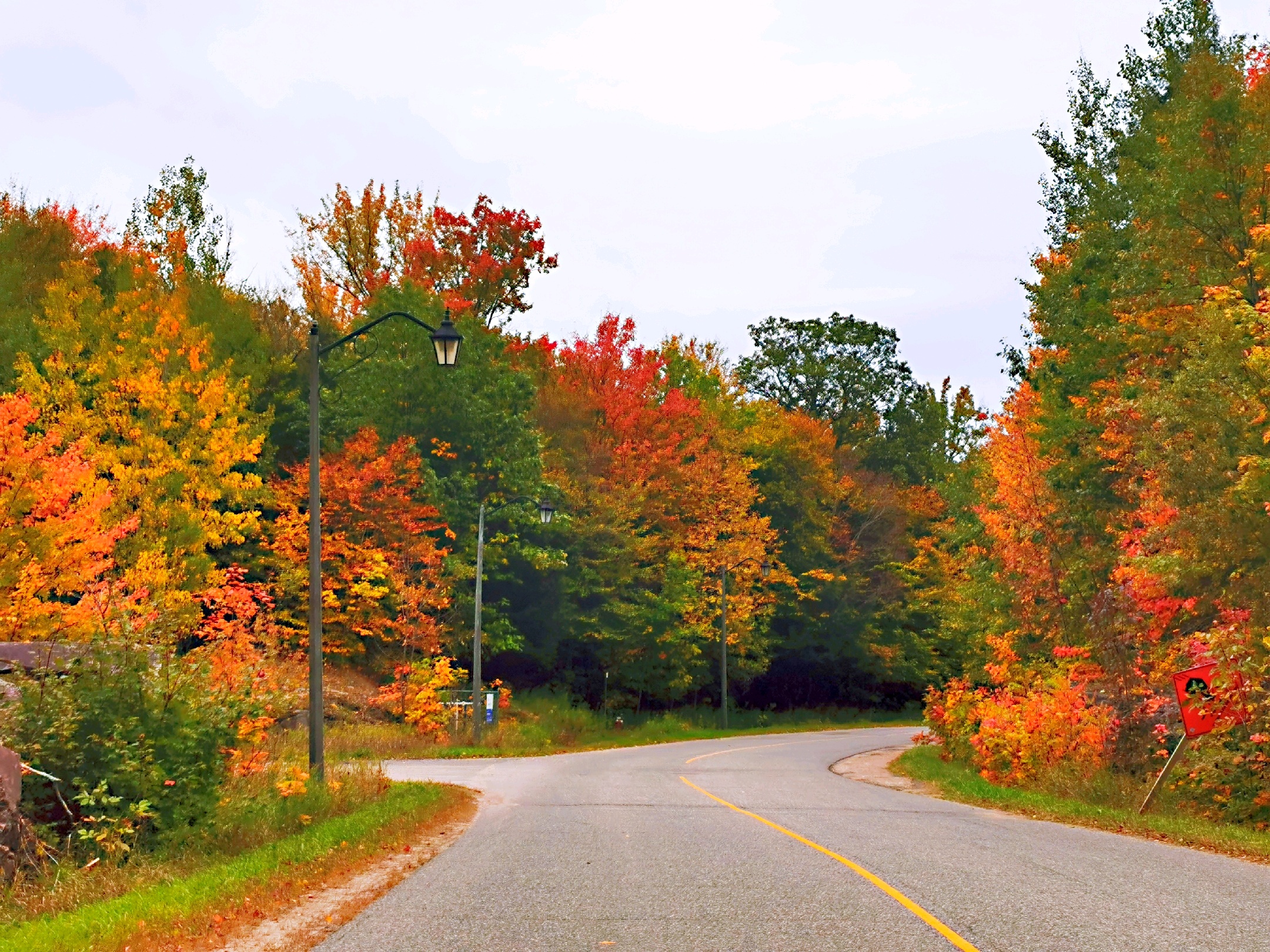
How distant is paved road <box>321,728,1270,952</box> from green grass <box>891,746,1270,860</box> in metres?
0.79

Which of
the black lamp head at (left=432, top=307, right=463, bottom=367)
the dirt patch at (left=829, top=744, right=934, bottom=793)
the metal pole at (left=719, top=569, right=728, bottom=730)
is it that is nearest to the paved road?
the dirt patch at (left=829, top=744, right=934, bottom=793)

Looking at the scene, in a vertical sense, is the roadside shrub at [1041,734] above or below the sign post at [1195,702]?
below

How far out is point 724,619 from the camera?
2078 inches

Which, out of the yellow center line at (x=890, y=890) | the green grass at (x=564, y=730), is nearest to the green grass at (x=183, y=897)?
the yellow center line at (x=890, y=890)

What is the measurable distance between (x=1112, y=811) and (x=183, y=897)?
47.7 feet

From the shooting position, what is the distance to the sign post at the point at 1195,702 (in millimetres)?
17734

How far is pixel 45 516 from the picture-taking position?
27109 mm

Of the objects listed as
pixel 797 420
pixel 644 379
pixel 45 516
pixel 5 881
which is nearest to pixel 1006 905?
pixel 5 881

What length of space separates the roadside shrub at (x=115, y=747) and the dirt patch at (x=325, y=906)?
214 cm

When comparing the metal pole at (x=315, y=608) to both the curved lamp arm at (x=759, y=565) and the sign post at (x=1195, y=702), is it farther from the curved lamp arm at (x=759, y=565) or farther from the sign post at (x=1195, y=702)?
the curved lamp arm at (x=759, y=565)

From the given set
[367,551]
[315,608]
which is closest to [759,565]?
[367,551]

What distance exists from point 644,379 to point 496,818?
38298 millimetres

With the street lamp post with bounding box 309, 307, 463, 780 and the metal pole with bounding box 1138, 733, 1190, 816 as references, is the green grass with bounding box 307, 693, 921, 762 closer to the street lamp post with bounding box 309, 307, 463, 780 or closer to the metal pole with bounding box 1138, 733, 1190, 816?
the street lamp post with bounding box 309, 307, 463, 780

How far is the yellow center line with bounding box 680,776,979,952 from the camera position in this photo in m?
8.02
